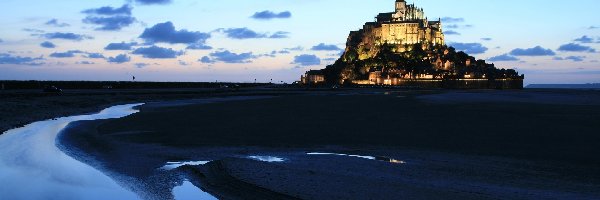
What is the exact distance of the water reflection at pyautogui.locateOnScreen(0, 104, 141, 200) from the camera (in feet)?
26.5

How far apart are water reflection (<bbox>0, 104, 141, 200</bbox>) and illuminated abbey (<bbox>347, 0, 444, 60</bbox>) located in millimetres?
170041

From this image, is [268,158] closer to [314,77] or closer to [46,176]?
[46,176]

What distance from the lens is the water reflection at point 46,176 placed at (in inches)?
318

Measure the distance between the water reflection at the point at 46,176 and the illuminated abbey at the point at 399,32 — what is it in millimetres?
170041

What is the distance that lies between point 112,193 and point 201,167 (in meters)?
2.00

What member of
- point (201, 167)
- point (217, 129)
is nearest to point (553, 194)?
point (201, 167)

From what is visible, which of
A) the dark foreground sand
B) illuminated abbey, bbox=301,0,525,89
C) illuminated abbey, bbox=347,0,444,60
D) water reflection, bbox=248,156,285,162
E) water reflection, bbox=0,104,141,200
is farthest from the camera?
illuminated abbey, bbox=347,0,444,60

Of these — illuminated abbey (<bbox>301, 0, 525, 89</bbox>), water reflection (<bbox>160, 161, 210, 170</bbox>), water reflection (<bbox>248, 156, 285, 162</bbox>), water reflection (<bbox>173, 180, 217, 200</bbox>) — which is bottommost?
water reflection (<bbox>173, 180, 217, 200</bbox>)

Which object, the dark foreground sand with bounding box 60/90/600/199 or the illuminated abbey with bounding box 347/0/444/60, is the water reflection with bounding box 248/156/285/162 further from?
the illuminated abbey with bounding box 347/0/444/60

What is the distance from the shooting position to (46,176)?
9.59m

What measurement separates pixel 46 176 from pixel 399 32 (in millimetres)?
175237

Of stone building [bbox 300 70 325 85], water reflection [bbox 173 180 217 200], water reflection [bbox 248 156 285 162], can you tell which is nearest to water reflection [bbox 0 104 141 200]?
water reflection [bbox 173 180 217 200]

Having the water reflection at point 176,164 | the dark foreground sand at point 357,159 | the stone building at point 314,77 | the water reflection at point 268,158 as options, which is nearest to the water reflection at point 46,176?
the dark foreground sand at point 357,159

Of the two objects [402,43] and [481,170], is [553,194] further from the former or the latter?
[402,43]
